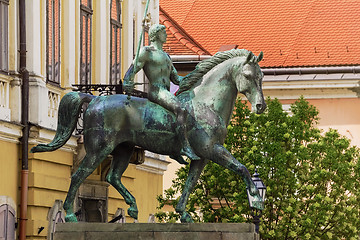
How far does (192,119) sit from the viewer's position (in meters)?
17.0

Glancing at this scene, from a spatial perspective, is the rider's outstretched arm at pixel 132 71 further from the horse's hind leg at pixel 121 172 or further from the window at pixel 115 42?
the window at pixel 115 42

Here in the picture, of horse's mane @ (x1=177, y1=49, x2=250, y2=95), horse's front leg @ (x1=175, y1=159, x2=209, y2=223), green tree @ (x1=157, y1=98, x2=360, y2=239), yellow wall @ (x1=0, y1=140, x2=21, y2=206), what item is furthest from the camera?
green tree @ (x1=157, y1=98, x2=360, y2=239)

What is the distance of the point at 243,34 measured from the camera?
47344mm

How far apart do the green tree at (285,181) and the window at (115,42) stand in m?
2.60

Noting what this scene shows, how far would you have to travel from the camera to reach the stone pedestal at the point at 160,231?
16.7 meters

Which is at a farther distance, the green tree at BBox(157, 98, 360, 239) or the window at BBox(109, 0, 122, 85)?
the window at BBox(109, 0, 122, 85)

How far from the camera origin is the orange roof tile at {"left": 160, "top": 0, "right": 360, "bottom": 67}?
4424 cm

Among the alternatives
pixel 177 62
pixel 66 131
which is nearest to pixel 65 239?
pixel 66 131

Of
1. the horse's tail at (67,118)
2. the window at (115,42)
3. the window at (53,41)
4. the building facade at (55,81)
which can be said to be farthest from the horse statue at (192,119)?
the window at (115,42)

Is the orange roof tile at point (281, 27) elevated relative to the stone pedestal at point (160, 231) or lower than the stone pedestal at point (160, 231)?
elevated

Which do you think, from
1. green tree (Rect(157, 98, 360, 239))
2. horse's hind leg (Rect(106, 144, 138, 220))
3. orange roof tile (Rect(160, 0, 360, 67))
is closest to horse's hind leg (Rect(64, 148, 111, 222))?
horse's hind leg (Rect(106, 144, 138, 220))

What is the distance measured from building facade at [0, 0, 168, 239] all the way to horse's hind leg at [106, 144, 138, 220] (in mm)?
5715

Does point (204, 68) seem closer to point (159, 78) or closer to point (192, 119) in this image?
point (159, 78)

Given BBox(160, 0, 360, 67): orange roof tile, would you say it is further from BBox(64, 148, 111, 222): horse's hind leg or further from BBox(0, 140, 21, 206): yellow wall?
BBox(64, 148, 111, 222): horse's hind leg
